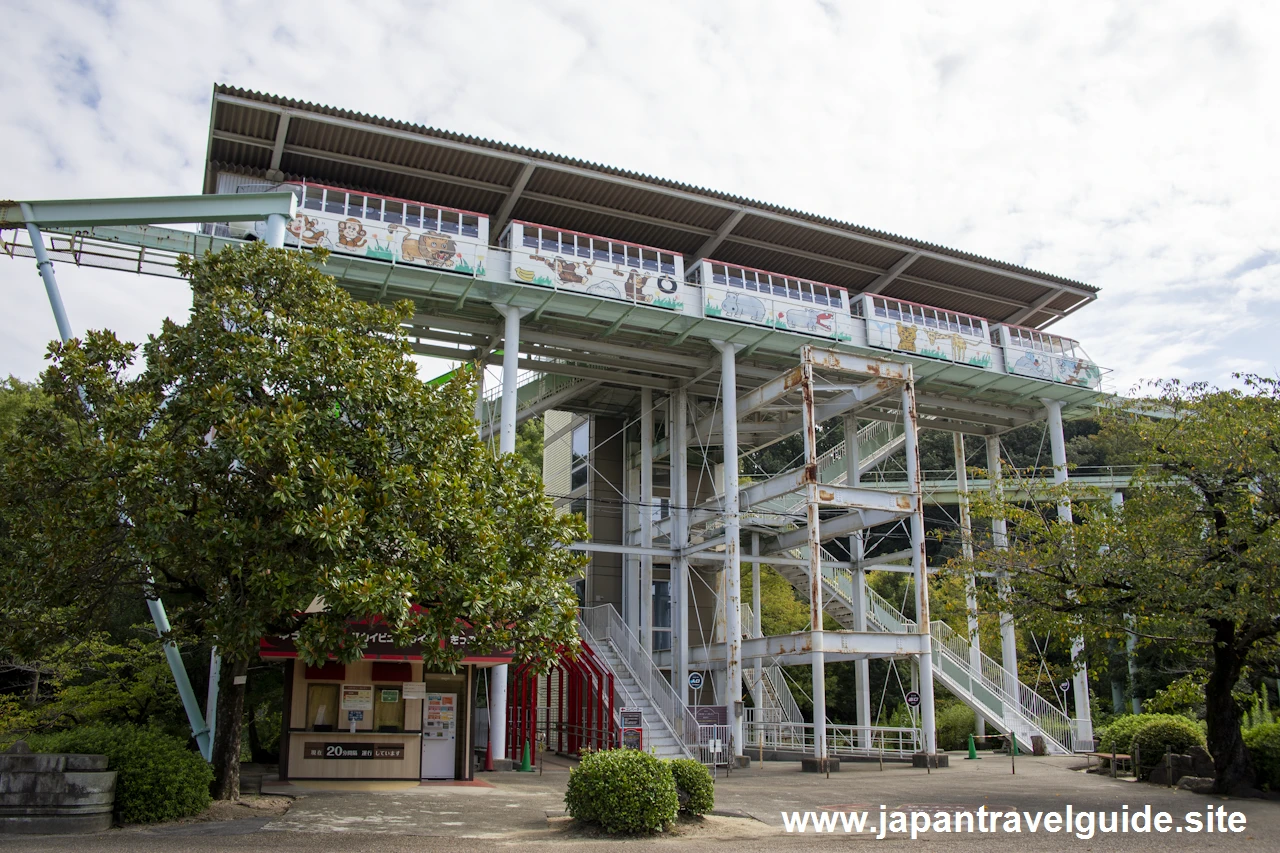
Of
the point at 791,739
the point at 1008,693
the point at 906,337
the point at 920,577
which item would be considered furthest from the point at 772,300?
the point at 1008,693

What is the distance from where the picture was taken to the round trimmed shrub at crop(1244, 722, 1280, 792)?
17.2 m

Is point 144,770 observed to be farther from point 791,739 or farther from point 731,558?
point 791,739

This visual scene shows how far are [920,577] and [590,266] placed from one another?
40.5 feet

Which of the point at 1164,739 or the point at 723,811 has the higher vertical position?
the point at 1164,739

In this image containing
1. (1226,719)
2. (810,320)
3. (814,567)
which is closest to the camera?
(1226,719)

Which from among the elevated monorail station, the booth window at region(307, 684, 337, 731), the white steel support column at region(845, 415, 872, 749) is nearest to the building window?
the elevated monorail station

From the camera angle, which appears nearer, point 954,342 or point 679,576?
point 679,576

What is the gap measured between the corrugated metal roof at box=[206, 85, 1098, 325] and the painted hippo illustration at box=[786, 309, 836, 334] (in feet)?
8.71

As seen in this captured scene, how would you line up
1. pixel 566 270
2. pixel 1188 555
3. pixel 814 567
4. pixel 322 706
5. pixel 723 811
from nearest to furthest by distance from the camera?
1. pixel 723 811
2. pixel 1188 555
3. pixel 322 706
4. pixel 814 567
5. pixel 566 270

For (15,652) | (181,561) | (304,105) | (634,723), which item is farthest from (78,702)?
(304,105)

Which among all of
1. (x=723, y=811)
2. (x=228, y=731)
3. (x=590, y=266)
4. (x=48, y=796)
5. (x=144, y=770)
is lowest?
(x=723, y=811)

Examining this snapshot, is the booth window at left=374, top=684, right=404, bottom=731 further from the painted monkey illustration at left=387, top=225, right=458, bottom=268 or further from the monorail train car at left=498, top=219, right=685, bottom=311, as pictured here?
the monorail train car at left=498, top=219, right=685, bottom=311

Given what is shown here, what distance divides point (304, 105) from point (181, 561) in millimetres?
14367

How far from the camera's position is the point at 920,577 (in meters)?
26.2
